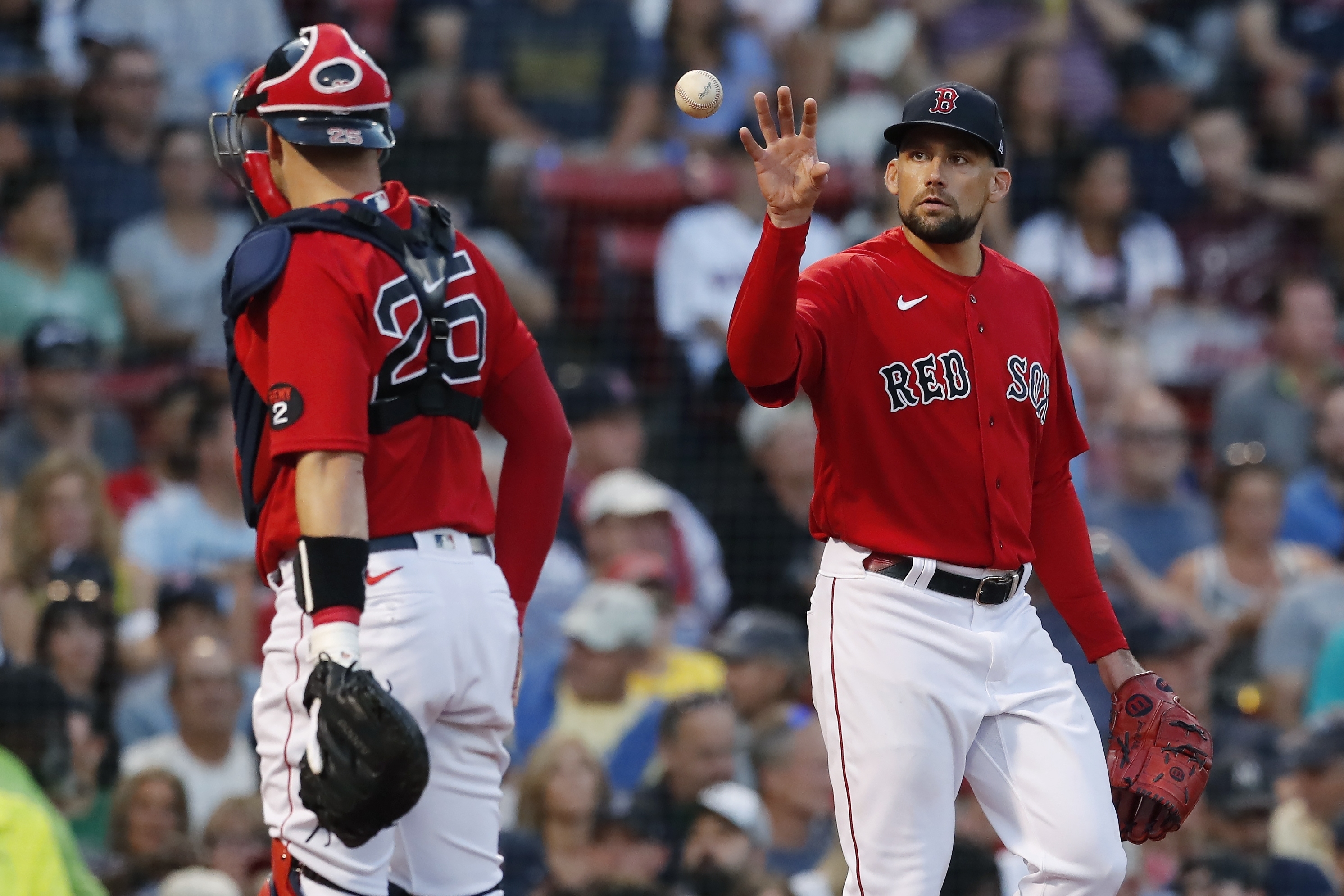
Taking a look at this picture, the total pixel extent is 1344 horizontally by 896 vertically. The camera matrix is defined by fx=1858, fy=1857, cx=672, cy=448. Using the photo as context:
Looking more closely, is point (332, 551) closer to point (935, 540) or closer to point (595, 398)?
point (935, 540)

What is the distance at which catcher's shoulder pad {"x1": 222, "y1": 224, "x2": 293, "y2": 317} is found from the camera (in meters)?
3.10

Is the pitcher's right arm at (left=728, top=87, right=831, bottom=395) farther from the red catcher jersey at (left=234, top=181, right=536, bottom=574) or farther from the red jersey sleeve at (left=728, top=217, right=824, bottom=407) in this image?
the red catcher jersey at (left=234, top=181, right=536, bottom=574)

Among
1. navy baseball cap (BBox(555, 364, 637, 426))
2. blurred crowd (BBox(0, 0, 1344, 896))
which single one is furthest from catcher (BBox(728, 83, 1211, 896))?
navy baseball cap (BBox(555, 364, 637, 426))

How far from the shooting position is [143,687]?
610 centimetres

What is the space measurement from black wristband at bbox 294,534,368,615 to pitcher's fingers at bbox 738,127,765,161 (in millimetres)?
920

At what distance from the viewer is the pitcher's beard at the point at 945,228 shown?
11.5ft

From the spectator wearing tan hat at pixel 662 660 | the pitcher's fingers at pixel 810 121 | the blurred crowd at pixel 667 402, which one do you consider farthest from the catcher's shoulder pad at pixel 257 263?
the spectator wearing tan hat at pixel 662 660

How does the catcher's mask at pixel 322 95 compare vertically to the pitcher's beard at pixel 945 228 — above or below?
above

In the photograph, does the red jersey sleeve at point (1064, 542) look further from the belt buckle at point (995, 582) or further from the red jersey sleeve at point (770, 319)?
the red jersey sleeve at point (770, 319)

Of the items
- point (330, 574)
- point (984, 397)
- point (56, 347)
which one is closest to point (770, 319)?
point (984, 397)

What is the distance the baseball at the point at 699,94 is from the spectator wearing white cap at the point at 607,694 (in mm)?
3083

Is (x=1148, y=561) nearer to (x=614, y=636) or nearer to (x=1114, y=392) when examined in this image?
(x=1114, y=392)

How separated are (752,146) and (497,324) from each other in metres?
0.65

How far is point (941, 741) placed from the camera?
10.9 ft
